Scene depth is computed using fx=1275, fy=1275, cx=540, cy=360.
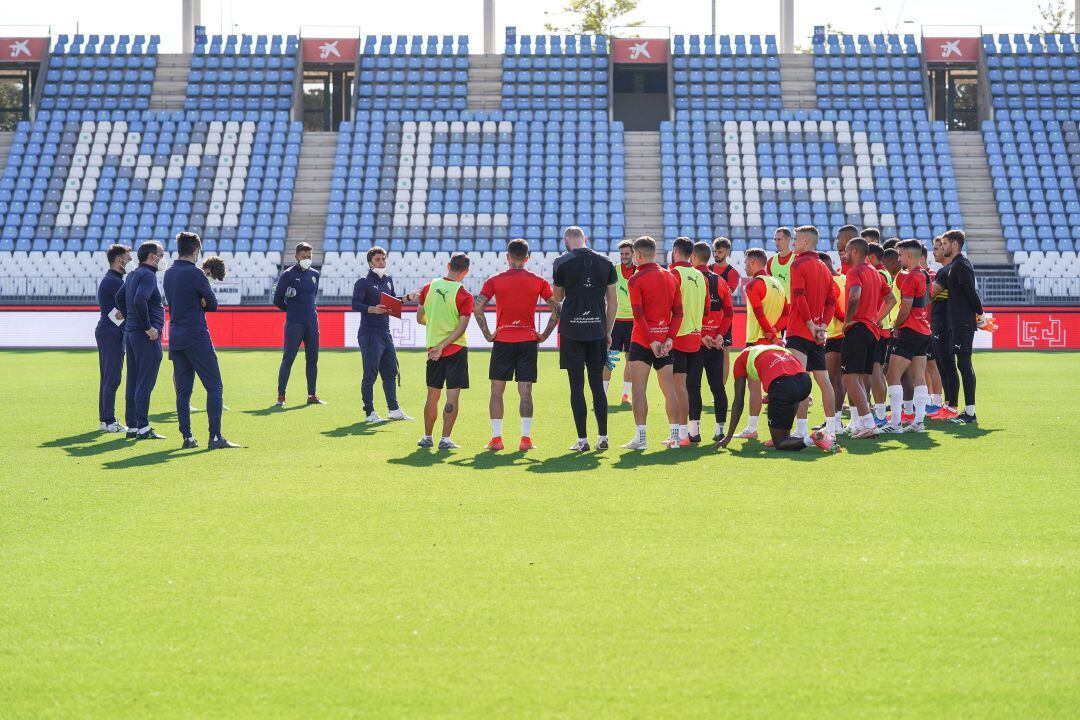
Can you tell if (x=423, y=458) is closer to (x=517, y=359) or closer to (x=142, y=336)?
(x=517, y=359)

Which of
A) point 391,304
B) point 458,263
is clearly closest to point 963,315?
point 458,263

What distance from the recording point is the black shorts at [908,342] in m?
13.4

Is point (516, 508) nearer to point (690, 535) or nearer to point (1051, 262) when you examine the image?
point (690, 535)

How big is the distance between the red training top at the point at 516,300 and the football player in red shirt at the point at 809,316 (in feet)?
7.54

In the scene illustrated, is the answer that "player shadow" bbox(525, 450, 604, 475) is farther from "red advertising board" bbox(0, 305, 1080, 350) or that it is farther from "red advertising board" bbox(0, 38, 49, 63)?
"red advertising board" bbox(0, 38, 49, 63)

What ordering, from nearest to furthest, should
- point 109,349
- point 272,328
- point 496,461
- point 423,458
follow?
point 496,461, point 423,458, point 109,349, point 272,328

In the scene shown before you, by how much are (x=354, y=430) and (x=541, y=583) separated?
7.69 m

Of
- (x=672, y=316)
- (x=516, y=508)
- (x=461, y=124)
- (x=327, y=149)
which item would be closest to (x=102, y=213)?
(x=327, y=149)

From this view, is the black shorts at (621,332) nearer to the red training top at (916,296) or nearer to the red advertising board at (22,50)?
the red training top at (916,296)

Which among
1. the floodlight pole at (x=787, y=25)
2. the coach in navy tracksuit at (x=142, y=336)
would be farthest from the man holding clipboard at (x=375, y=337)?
the floodlight pole at (x=787, y=25)

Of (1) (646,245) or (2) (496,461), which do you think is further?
(1) (646,245)

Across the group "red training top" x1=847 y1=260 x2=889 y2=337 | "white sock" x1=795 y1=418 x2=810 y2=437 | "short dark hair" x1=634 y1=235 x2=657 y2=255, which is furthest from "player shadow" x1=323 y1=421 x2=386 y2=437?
"red training top" x1=847 y1=260 x2=889 y2=337

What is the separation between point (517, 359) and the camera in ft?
38.9

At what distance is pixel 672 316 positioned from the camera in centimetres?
1191
